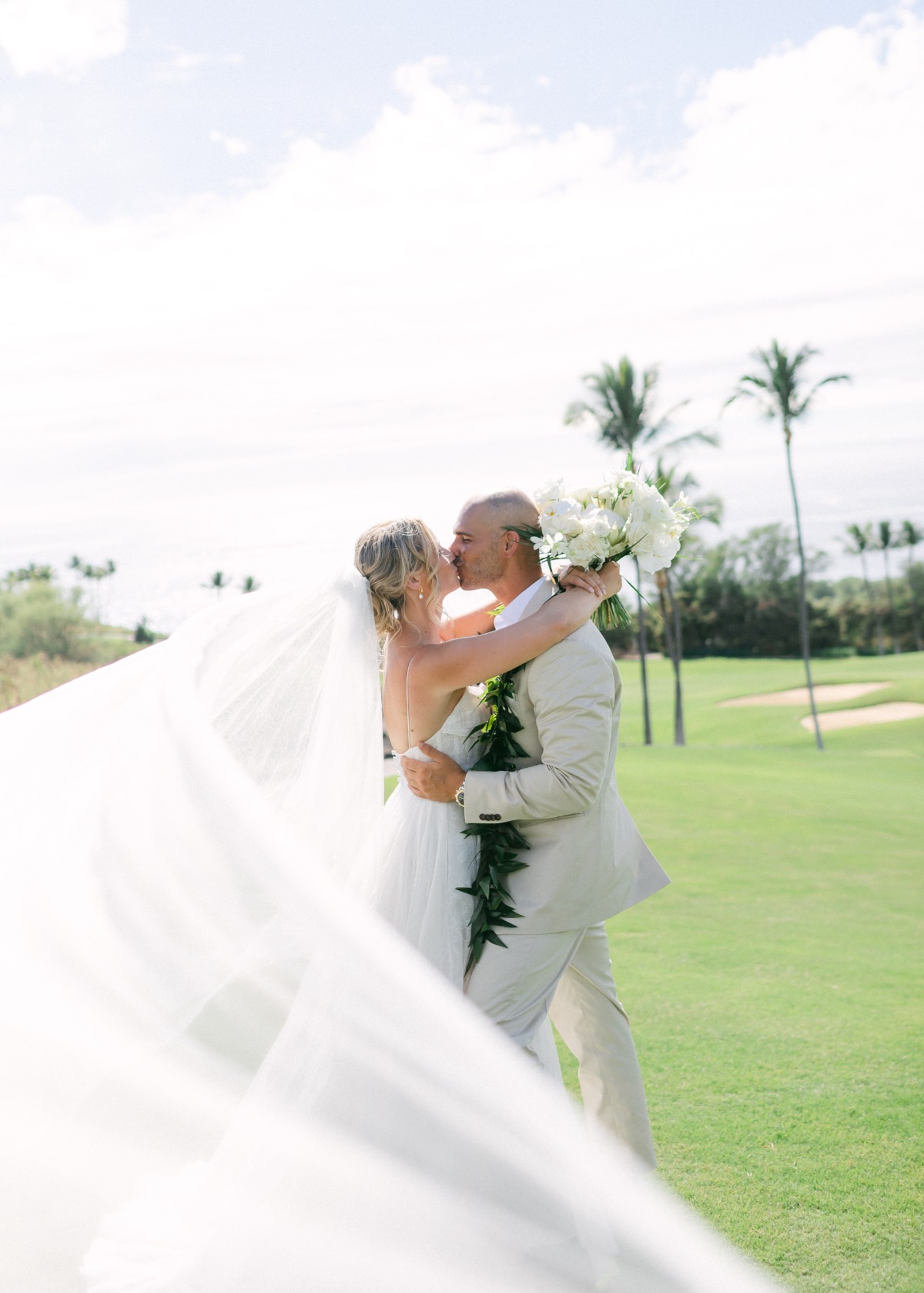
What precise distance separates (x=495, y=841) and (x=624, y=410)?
99.0ft

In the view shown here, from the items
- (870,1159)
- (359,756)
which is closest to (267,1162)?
(359,756)

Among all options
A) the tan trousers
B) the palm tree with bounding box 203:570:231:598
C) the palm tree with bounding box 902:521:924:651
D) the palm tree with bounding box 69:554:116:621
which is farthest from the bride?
the palm tree with bounding box 902:521:924:651

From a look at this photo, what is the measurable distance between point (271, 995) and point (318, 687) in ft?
2.91

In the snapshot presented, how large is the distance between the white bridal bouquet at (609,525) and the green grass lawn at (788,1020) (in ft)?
7.23

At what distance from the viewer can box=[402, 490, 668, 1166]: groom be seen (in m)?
3.15

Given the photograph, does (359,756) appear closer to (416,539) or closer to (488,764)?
(488,764)

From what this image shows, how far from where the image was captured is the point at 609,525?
10.7 feet

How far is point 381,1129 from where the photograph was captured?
2666mm

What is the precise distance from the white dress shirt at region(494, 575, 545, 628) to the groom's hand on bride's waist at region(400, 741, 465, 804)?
0.46 m

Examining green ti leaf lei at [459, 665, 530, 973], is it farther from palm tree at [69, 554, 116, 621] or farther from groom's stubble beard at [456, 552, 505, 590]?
palm tree at [69, 554, 116, 621]

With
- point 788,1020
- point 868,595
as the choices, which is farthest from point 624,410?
point 868,595

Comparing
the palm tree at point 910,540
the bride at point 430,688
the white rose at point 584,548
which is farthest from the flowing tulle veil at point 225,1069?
the palm tree at point 910,540

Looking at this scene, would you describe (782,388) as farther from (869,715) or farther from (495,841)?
(495,841)

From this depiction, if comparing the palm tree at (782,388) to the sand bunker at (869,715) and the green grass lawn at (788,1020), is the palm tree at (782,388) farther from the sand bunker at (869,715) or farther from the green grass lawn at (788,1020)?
the green grass lawn at (788,1020)
